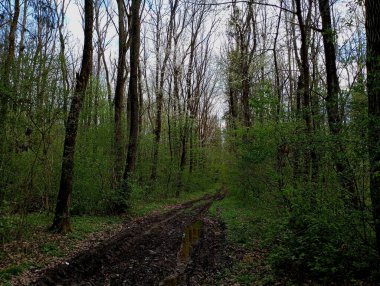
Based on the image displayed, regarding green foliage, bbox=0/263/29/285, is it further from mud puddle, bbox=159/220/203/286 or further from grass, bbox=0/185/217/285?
mud puddle, bbox=159/220/203/286

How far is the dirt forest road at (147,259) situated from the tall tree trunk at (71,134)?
1.77m

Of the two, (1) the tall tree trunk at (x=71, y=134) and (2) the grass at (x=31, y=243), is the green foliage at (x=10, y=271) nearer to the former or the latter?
(2) the grass at (x=31, y=243)

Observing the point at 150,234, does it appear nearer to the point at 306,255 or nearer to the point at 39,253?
the point at 39,253

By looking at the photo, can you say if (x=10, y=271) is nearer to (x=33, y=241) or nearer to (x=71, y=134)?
(x=33, y=241)

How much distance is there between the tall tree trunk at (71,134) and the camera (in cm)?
974

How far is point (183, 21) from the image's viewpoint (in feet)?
87.5

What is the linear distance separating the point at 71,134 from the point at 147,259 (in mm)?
4569

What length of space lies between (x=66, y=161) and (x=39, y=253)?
10.3 feet

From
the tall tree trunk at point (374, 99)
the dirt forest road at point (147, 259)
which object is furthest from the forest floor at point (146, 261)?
the tall tree trunk at point (374, 99)

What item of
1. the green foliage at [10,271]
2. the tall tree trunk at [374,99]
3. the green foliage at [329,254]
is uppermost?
the tall tree trunk at [374,99]

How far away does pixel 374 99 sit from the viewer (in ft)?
16.3

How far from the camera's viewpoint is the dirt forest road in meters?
6.32

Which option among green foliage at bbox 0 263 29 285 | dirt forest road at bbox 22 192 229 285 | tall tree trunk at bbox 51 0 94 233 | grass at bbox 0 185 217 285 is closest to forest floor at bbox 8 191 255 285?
dirt forest road at bbox 22 192 229 285

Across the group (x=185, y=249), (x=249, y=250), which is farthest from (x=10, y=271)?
(x=249, y=250)
